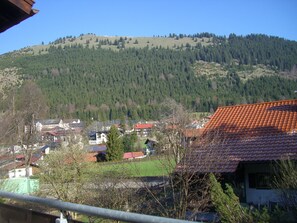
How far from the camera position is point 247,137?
20141 mm

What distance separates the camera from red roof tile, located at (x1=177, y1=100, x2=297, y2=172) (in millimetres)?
14195

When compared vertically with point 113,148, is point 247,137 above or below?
above

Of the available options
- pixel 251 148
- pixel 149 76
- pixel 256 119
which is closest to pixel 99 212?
pixel 251 148

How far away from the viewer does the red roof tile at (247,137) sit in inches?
559

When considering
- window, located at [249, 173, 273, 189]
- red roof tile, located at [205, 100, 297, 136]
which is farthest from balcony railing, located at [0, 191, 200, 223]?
red roof tile, located at [205, 100, 297, 136]

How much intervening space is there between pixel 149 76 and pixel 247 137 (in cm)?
13529

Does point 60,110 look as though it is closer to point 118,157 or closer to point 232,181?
point 118,157

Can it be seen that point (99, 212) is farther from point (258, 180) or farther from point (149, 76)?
point (149, 76)

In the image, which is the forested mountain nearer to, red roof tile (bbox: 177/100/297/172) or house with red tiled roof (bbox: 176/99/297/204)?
red roof tile (bbox: 177/100/297/172)

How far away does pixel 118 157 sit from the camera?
5144cm

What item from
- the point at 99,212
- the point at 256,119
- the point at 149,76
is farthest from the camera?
the point at 149,76

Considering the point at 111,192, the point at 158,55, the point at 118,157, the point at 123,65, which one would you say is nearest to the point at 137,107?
the point at 123,65

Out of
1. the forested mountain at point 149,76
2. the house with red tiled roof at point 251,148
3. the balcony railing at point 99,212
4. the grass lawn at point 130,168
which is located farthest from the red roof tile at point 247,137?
the forested mountain at point 149,76

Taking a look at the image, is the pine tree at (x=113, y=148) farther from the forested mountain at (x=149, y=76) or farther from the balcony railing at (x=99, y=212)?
the balcony railing at (x=99, y=212)
